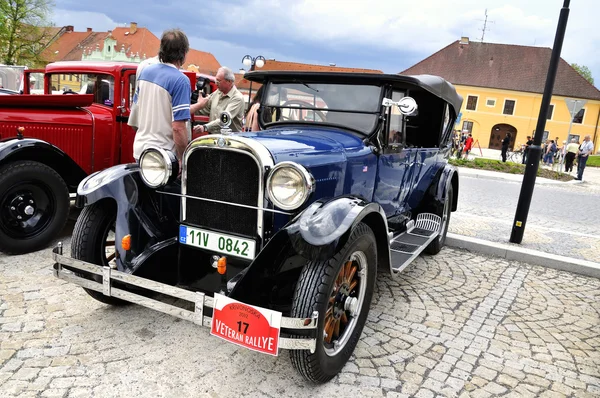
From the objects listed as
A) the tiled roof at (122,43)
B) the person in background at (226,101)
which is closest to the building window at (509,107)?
the tiled roof at (122,43)

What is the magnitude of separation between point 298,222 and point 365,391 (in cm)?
107

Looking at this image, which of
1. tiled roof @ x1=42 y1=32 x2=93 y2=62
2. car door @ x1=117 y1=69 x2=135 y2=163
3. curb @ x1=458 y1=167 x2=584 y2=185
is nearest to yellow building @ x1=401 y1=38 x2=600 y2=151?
curb @ x1=458 y1=167 x2=584 y2=185

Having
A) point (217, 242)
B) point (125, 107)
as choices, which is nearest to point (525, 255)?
point (217, 242)

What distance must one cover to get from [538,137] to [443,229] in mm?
1679

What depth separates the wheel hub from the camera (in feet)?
14.0

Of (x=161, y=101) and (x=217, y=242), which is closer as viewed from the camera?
(x=217, y=242)

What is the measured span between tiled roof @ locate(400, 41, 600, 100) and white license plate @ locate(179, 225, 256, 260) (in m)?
43.2

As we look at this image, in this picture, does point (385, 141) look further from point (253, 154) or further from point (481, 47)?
point (481, 47)

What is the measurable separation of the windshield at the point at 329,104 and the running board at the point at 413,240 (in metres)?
1.08

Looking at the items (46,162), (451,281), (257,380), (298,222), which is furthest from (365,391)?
(46,162)

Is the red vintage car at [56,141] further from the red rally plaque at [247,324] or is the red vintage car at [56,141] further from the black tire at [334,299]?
the black tire at [334,299]

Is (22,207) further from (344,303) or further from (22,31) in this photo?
(22,31)

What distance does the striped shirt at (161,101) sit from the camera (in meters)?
3.37

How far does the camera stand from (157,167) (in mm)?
2992
